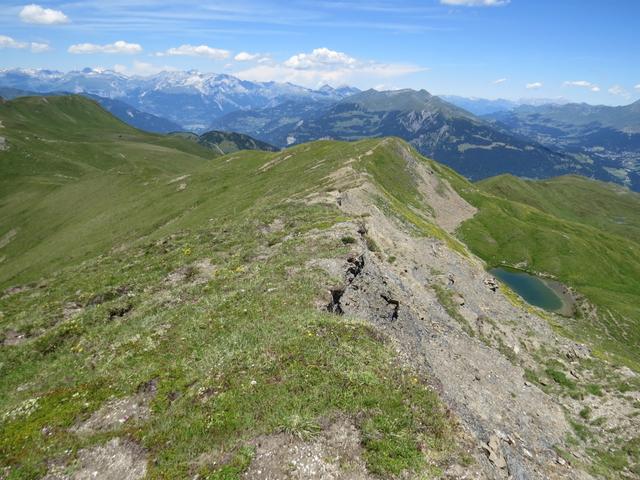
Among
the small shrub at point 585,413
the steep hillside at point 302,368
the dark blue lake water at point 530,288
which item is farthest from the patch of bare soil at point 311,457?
the dark blue lake water at point 530,288

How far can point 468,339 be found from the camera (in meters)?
43.5

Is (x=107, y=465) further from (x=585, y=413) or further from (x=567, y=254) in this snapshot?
(x=567, y=254)

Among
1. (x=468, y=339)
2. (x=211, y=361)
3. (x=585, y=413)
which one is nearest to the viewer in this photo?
(x=211, y=361)

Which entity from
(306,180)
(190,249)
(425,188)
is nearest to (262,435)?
(190,249)

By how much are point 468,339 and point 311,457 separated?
32.1 metres

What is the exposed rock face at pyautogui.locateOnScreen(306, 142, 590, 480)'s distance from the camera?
25.3 metres

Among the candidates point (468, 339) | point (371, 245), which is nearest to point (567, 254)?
point (468, 339)

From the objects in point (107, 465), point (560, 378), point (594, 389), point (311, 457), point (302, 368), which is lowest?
point (594, 389)

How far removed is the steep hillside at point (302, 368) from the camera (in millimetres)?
17000

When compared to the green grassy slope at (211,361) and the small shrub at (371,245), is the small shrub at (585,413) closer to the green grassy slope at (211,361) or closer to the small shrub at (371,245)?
the small shrub at (371,245)

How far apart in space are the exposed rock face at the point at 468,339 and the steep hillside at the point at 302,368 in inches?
9.9

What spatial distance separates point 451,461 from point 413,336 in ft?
61.3

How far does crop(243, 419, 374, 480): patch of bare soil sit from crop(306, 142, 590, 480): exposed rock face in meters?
5.84

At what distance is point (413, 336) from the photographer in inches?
1393
